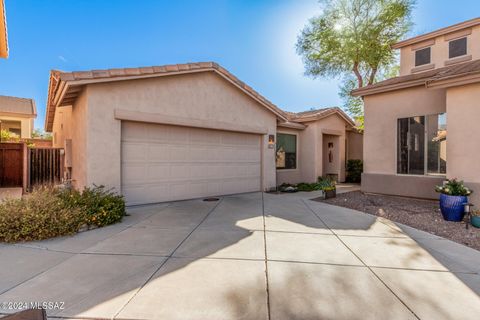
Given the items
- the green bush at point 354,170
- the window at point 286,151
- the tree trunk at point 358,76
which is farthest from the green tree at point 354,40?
the window at point 286,151

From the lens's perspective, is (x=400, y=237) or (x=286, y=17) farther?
(x=286, y=17)

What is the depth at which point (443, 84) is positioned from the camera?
271 inches

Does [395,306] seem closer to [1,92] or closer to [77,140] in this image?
[77,140]

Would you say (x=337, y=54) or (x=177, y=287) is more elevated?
(x=337, y=54)

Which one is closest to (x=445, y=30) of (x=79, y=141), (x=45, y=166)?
(x=79, y=141)

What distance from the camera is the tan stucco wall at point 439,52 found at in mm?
9510

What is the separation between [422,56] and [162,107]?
10950mm

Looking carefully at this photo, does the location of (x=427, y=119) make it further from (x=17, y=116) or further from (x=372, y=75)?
(x=17, y=116)

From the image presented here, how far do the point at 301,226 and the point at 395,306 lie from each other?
2.88 meters

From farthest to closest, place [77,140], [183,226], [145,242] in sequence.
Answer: [77,140]
[183,226]
[145,242]

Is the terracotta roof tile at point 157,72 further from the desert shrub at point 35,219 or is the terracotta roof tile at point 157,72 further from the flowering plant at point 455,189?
the flowering plant at point 455,189

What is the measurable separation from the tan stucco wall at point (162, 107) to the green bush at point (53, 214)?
3.53 ft

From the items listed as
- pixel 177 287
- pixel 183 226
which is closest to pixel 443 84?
pixel 183 226

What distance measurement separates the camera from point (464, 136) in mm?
6660
